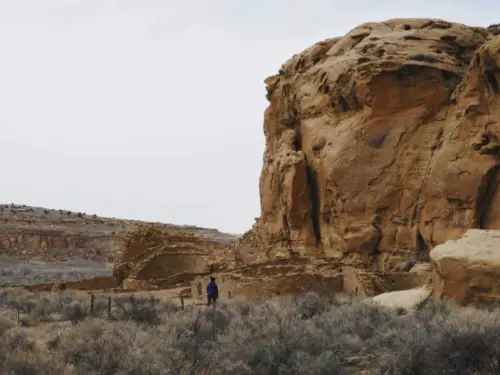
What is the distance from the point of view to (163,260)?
2794 cm

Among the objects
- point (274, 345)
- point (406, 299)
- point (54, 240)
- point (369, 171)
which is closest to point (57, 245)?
point (54, 240)

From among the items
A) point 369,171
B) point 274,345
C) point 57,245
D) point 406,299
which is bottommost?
point 274,345

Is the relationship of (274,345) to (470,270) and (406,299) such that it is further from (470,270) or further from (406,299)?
(406,299)

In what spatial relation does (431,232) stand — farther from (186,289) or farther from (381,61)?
(186,289)

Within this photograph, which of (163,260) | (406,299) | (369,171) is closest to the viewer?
(406,299)

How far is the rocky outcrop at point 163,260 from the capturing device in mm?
25172

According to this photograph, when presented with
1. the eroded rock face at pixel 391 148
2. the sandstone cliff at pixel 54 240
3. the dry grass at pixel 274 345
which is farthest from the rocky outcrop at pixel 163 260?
the sandstone cliff at pixel 54 240

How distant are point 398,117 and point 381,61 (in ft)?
7.45

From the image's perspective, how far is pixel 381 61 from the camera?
2228 centimetres

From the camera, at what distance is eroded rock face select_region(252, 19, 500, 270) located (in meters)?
19.7

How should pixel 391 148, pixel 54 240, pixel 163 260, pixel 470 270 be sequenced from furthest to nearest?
pixel 54 240
pixel 163 260
pixel 391 148
pixel 470 270

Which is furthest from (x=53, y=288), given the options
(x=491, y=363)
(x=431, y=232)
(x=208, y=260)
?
(x=491, y=363)

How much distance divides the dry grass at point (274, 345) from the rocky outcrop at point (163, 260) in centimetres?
1323

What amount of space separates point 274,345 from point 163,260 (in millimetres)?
20203
